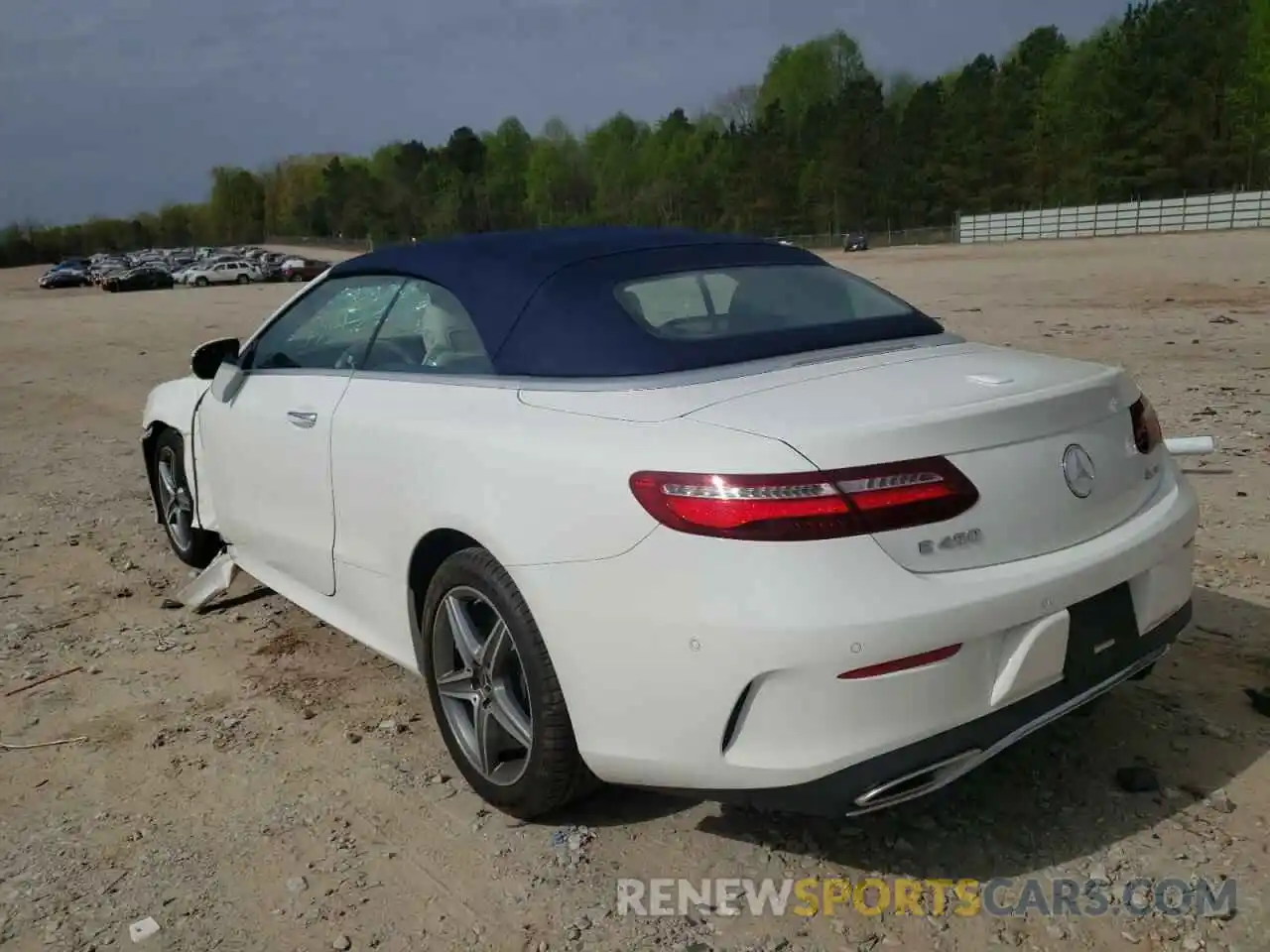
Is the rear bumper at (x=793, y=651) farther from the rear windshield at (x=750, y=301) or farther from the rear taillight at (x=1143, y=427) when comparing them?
the rear windshield at (x=750, y=301)

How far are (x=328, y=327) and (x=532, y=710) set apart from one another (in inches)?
74.3

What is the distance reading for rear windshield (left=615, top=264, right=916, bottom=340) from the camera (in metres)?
A: 3.09

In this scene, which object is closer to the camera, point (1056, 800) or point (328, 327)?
point (1056, 800)

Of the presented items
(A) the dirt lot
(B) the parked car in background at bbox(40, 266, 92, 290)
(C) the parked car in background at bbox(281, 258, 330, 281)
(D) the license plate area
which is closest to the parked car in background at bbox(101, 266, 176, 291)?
(C) the parked car in background at bbox(281, 258, 330, 281)

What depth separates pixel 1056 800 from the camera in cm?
296

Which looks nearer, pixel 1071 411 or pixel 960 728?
pixel 960 728

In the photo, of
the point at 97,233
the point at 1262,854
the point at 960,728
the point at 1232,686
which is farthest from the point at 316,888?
the point at 97,233

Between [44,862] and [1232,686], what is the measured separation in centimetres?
361

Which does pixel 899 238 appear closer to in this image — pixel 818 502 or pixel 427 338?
pixel 427 338

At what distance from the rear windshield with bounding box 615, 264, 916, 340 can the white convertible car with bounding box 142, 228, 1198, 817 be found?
0.04ft

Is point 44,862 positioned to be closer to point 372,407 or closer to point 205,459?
point 372,407

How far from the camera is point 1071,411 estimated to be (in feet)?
8.70

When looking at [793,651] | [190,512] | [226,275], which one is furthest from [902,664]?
[226,275]

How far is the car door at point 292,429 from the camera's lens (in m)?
3.68
